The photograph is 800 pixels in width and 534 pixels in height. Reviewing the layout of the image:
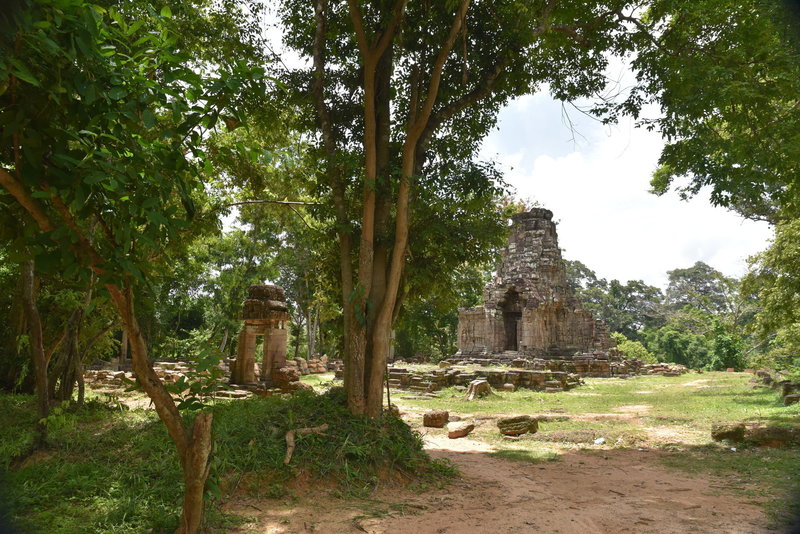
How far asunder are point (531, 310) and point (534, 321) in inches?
22.4

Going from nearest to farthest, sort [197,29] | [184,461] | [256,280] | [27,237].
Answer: [27,237]
[184,461]
[197,29]
[256,280]

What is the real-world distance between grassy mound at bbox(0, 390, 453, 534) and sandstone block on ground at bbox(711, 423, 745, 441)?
195 inches

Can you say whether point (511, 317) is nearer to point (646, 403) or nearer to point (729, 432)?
point (646, 403)

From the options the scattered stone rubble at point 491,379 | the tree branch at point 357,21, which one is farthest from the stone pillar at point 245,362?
the tree branch at point 357,21

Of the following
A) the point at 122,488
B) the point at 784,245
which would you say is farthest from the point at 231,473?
the point at 784,245

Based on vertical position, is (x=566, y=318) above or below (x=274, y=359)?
above

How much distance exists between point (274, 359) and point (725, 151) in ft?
44.4

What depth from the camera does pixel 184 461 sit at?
316cm

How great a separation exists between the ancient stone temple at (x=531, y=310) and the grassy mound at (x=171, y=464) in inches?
746

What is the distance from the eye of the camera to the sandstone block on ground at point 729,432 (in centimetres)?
777

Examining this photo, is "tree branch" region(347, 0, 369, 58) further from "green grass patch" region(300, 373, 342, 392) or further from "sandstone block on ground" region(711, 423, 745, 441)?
"green grass patch" region(300, 373, 342, 392)

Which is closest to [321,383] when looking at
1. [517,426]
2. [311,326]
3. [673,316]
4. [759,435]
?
[517,426]

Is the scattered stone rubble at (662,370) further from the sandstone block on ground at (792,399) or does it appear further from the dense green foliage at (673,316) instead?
the sandstone block on ground at (792,399)

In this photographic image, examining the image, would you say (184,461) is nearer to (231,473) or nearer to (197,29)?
(231,473)
